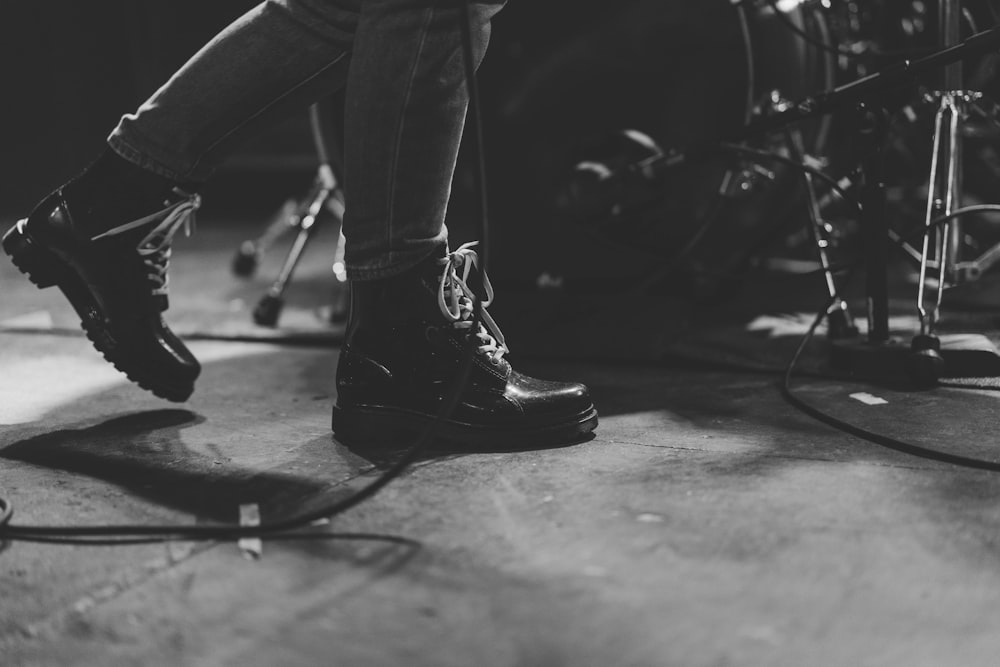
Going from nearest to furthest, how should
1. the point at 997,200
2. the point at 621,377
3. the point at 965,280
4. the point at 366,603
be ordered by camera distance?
the point at 366,603
the point at 621,377
the point at 965,280
the point at 997,200

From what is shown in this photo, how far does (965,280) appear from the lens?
5.17 feet

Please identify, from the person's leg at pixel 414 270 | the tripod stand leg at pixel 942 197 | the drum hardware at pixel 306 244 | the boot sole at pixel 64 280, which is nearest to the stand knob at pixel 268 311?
the drum hardware at pixel 306 244

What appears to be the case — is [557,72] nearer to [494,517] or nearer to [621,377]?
[621,377]

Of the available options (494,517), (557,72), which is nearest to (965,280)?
(557,72)

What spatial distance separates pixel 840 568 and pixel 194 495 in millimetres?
557

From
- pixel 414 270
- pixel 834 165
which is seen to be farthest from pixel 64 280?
pixel 834 165

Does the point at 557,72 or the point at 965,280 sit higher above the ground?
the point at 557,72

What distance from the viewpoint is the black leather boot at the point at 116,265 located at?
1127 mm

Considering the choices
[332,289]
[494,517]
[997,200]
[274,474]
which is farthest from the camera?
[997,200]

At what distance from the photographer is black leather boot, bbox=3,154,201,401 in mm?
1127

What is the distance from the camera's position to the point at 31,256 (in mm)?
1152

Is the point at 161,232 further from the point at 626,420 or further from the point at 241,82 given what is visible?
the point at 626,420

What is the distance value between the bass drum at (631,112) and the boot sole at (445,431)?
711 mm

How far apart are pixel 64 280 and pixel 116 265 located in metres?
0.07
